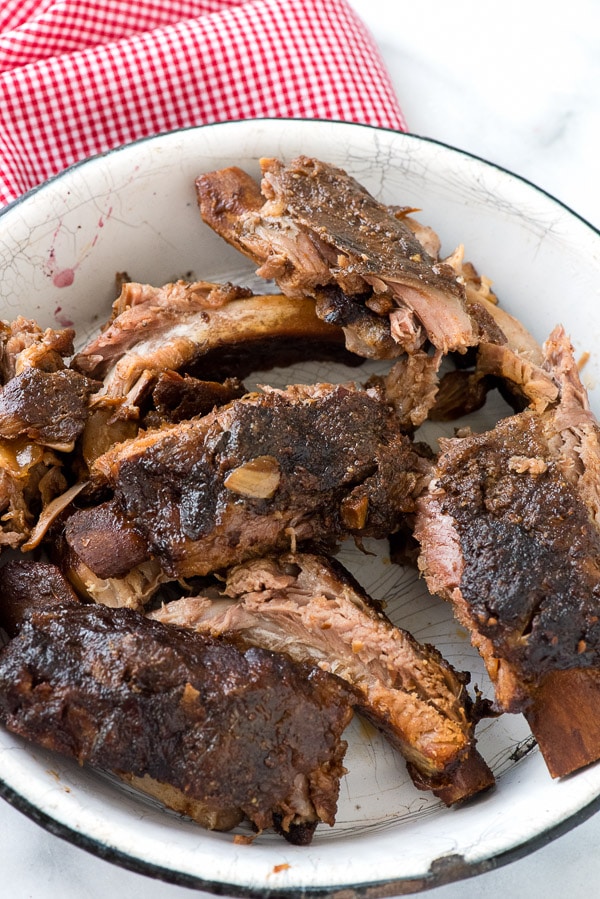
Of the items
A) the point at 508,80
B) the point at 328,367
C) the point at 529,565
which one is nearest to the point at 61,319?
the point at 328,367

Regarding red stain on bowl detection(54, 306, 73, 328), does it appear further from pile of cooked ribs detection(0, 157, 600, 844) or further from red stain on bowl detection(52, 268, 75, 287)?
pile of cooked ribs detection(0, 157, 600, 844)

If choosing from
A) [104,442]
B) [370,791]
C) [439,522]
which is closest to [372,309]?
[439,522]

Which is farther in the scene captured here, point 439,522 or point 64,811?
point 439,522

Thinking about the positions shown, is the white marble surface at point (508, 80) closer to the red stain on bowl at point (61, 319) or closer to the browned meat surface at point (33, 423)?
the red stain on bowl at point (61, 319)

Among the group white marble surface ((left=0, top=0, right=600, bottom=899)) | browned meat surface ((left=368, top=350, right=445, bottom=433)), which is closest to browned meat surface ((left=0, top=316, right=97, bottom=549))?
browned meat surface ((left=368, top=350, right=445, bottom=433))

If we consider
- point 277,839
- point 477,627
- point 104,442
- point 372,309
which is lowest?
point 277,839

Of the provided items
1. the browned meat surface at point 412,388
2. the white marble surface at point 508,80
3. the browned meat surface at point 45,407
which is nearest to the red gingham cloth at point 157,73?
the white marble surface at point 508,80

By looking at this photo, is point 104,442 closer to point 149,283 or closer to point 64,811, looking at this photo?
point 149,283
